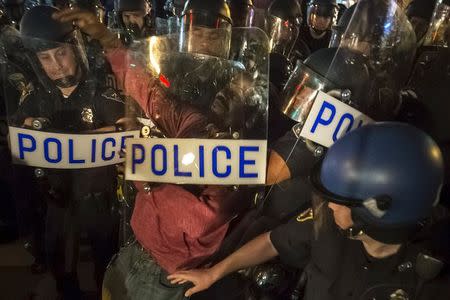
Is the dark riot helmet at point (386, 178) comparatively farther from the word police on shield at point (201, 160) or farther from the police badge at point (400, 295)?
the word police on shield at point (201, 160)

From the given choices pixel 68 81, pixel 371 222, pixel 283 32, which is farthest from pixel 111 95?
pixel 283 32

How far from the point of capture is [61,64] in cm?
249

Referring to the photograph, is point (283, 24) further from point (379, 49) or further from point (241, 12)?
point (379, 49)

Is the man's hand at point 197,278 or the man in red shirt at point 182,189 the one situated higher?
the man in red shirt at point 182,189

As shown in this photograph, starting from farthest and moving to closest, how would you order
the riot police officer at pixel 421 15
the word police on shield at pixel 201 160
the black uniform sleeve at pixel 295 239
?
1. the riot police officer at pixel 421 15
2. the black uniform sleeve at pixel 295 239
3. the word police on shield at pixel 201 160

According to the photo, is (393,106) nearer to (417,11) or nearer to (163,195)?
(163,195)

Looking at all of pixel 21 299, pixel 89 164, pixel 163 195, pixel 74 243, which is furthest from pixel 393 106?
pixel 21 299

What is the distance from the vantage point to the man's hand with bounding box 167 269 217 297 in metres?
1.82

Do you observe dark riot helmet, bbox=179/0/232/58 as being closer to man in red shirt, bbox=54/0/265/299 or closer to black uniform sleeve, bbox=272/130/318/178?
man in red shirt, bbox=54/0/265/299

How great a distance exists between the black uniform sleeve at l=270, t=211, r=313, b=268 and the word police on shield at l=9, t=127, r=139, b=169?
94 centimetres

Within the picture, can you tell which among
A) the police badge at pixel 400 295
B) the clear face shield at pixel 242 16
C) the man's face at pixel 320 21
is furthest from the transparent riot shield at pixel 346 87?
the man's face at pixel 320 21

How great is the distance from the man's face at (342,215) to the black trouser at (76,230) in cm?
175

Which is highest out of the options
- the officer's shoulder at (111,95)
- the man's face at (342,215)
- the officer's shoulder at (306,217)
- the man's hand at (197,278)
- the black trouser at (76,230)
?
the officer's shoulder at (111,95)

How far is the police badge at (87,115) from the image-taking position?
94.9 inches
